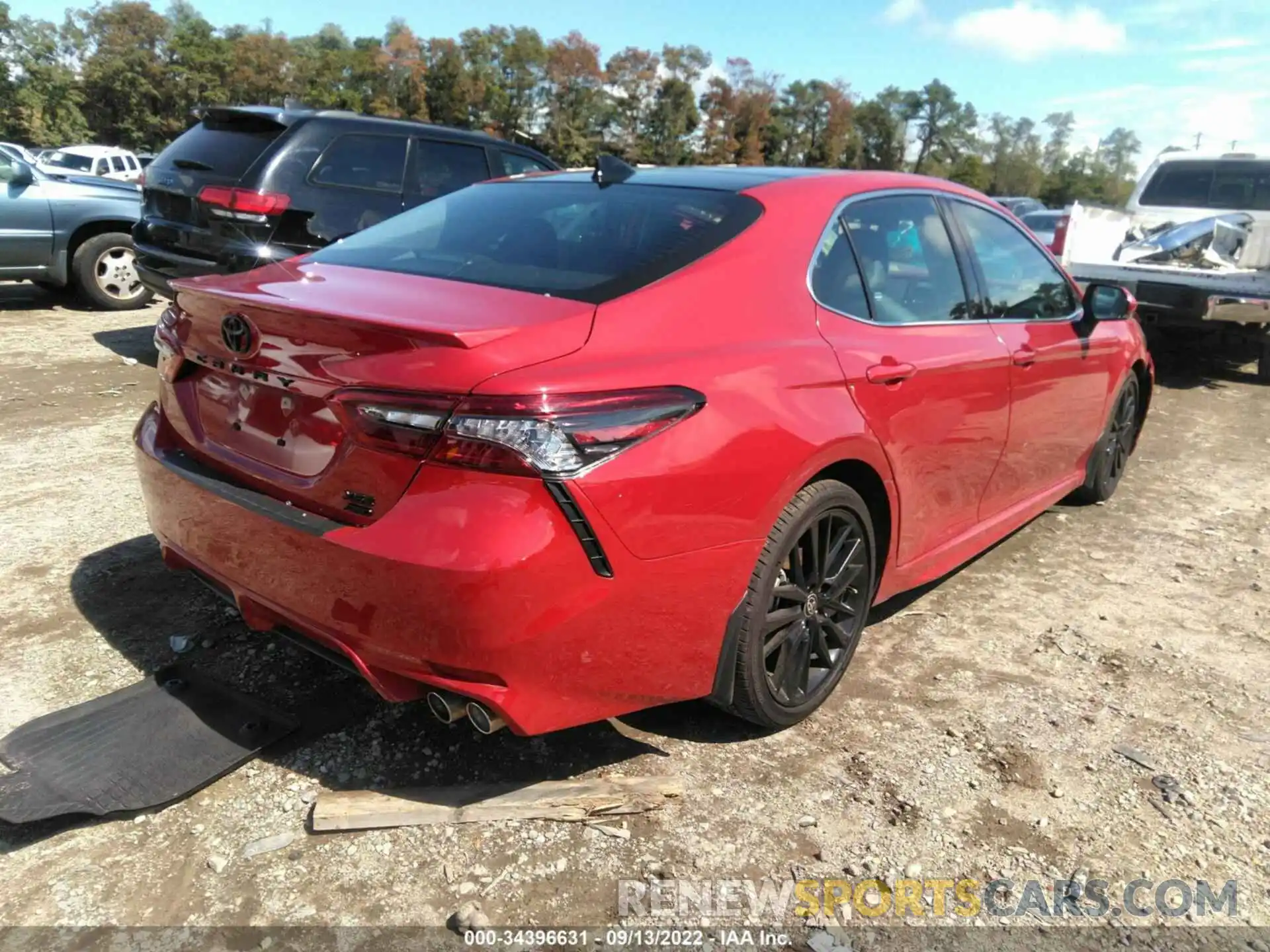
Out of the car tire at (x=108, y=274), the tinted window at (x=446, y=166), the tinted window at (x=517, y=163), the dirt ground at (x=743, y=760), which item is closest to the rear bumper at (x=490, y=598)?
the dirt ground at (x=743, y=760)

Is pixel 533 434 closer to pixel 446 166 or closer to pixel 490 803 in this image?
pixel 490 803

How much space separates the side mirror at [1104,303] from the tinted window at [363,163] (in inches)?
189

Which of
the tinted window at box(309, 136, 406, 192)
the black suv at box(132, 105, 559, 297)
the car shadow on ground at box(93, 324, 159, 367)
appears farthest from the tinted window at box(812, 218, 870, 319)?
the car shadow on ground at box(93, 324, 159, 367)

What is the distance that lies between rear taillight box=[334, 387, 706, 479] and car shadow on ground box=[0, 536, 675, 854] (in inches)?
40.1

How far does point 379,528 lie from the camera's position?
7.14 feet

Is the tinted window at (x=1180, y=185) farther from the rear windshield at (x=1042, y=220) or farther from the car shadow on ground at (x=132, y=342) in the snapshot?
the car shadow on ground at (x=132, y=342)

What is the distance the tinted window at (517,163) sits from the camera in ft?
25.6

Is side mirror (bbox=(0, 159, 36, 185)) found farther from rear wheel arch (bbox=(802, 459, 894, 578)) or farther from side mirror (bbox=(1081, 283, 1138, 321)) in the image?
side mirror (bbox=(1081, 283, 1138, 321))

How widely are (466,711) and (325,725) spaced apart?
813mm

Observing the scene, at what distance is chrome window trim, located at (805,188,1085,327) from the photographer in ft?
9.56

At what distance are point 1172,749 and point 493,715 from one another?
2.14m

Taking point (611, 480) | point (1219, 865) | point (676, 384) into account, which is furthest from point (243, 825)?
point (1219, 865)

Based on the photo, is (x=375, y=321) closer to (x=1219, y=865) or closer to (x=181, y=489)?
(x=181, y=489)

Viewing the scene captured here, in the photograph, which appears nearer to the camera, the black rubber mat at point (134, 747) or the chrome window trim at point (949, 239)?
the black rubber mat at point (134, 747)
